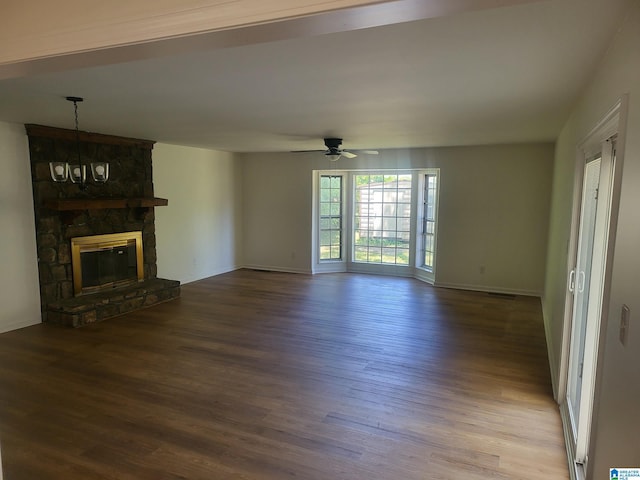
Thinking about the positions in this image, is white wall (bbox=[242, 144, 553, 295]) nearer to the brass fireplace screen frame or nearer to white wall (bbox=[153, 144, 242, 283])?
white wall (bbox=[153, 144, 242, 283])

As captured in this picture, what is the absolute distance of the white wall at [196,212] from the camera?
6.82 meters

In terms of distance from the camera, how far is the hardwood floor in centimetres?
251

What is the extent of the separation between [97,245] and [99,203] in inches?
27.2

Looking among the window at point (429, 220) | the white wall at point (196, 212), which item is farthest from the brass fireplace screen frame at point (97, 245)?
the window at point (429, 220)

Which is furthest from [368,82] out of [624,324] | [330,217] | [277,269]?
[277,269]

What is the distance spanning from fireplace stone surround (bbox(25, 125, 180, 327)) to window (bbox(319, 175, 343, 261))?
319 cm

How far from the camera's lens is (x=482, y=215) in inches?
267

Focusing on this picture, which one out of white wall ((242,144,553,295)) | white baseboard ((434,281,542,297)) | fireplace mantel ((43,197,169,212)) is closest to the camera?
fireplace mantel ((43,197,169,212))

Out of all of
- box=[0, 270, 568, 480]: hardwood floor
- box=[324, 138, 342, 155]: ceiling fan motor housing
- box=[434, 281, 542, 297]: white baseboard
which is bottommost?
box=[0, 270, 568, 480]: hardwood floor

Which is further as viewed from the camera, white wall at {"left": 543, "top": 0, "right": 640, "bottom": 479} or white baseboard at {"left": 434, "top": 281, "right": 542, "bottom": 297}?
white baseboard at {"left": 434, "top": 281, "right": 542, "bottom": 297}

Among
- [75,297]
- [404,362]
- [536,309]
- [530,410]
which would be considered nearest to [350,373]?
[404,362]

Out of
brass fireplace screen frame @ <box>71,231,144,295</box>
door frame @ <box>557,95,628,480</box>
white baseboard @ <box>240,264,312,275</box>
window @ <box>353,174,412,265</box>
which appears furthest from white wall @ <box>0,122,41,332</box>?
door frame @ <box>557,95,628,480</box>

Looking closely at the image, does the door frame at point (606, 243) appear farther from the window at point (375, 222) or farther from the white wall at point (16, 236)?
the white wall at point (16, 236)

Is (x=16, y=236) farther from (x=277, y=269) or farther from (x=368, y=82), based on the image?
(x=277, y=269)
